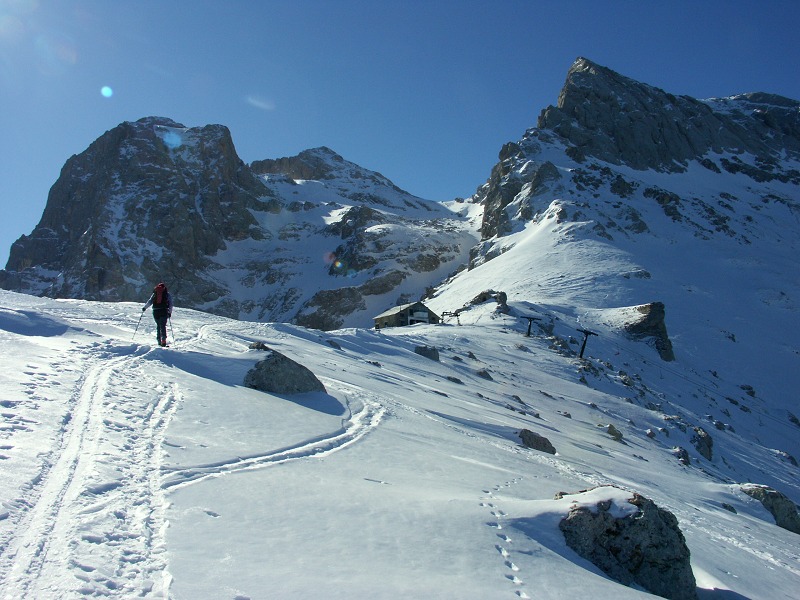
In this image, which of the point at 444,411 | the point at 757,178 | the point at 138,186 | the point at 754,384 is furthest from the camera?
the point at 138,186

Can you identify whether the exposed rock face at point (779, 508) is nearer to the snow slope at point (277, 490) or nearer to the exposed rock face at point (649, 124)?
the snow slope at point (277, 490)

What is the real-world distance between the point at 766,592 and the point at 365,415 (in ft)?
25.2

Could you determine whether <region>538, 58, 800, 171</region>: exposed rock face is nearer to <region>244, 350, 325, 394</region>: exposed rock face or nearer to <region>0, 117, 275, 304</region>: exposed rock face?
<region>0, 117, 275, 304</region>: exposed rock face

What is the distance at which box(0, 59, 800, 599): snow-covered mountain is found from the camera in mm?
4660

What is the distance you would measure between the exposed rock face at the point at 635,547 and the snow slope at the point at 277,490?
0.31m

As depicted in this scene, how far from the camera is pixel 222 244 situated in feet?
437

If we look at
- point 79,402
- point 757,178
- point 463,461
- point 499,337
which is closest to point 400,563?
point 463,461

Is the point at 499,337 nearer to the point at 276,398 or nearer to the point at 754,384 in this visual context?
the point at 754,384

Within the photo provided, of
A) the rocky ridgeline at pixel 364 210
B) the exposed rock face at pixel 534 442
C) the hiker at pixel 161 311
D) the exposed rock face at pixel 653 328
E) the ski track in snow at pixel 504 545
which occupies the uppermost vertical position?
the rocky ridgeline at pixel 364 210

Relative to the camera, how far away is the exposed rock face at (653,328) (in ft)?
150

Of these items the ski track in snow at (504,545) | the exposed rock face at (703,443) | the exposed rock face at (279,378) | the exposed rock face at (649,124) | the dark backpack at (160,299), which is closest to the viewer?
the ski track in snow at (504,545)

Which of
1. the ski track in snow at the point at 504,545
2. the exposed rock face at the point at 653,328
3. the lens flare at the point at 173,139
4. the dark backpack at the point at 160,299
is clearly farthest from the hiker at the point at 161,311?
the lens flare at the point at 173,139

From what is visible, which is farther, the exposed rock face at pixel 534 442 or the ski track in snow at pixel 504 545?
the exposed rock face at pixel 534 442

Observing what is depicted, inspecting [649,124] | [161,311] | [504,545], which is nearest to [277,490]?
[504,545]
